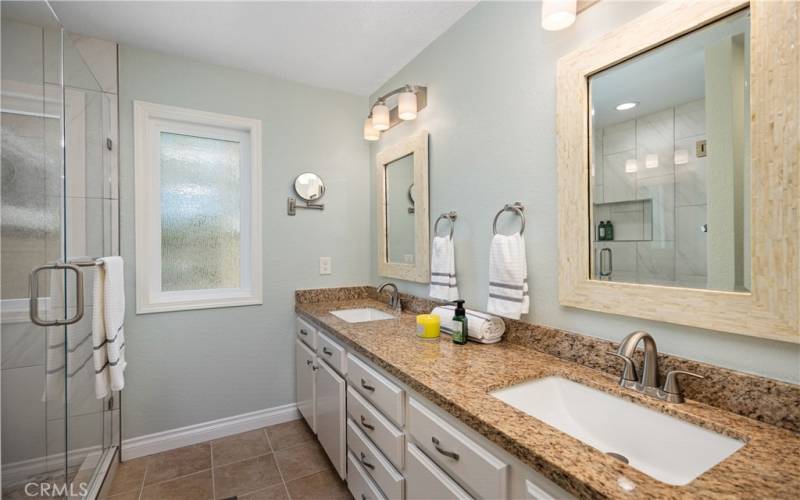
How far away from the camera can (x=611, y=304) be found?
115 centimetres

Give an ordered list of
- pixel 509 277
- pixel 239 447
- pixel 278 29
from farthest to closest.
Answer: pixel 239 447 < pixel 278 29 < pixel 509 277

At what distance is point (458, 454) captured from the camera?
94 centimetres

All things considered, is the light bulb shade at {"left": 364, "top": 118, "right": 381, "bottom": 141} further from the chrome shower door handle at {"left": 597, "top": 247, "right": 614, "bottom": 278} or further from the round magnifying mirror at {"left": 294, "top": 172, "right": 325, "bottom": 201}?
the chrome shower door handle at {"left": 597, "top": 247, "right": 614, "bottom": 278}

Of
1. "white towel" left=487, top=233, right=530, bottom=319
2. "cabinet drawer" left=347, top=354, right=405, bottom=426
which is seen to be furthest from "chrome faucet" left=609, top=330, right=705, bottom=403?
"cabinet drawer" left=347, top=354, right=405, bottom=426

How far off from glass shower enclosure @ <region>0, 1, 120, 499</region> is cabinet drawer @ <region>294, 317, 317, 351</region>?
1019mm

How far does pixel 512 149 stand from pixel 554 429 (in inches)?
43.3

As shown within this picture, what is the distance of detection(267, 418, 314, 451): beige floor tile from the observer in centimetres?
222

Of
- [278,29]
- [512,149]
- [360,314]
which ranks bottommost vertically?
[360,314]

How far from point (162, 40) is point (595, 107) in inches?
88.7

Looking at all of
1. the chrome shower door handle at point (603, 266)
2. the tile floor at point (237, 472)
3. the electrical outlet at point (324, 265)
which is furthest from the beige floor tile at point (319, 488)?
the chrome shower door handle at point (603, 266)

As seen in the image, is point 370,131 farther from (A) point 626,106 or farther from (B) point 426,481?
(B) point 426,481

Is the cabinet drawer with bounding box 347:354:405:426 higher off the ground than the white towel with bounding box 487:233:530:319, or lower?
lower

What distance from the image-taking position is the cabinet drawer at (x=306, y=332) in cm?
211

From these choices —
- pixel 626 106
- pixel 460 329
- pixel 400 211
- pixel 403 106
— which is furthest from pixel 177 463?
pixel 626 106
